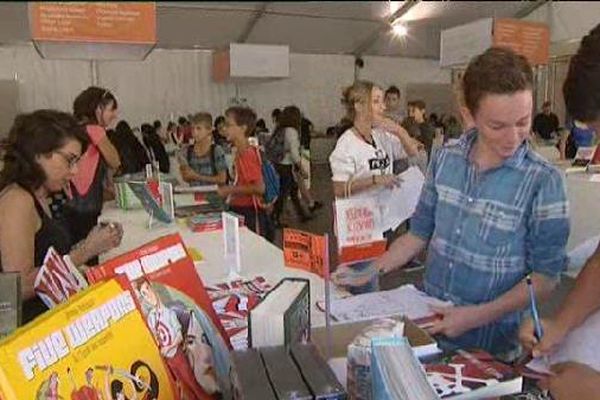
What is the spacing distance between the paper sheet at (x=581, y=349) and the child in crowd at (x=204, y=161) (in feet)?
10.2

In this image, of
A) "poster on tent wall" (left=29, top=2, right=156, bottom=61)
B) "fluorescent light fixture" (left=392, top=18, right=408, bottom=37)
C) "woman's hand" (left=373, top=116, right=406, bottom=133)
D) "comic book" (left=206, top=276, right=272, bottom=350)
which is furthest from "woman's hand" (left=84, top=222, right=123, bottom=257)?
"fluorescent light fixture" (left=392, top=18, right=408, bottom=37)

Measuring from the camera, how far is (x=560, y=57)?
952cm

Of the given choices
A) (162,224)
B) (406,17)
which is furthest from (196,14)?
(162,224)

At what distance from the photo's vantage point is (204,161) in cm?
405

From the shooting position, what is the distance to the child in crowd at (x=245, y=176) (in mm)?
3293

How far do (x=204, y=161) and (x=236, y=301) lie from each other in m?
2.76

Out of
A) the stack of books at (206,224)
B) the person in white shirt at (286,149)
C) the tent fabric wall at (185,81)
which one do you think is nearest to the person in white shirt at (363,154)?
the stack of books at (206,224)

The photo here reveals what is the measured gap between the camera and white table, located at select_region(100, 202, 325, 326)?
1.69 metres

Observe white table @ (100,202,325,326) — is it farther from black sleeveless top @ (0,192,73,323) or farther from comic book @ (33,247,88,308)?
comic book @ (33,247,88,308)

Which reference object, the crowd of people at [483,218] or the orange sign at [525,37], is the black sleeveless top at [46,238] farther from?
the orange sign at [525,37]

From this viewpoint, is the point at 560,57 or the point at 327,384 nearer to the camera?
the point at 327,384

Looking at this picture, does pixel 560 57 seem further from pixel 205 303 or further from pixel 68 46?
pixel 205 303

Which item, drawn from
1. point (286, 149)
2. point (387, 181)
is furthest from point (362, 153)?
point (286, 149)

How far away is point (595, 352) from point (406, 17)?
33.5ft
